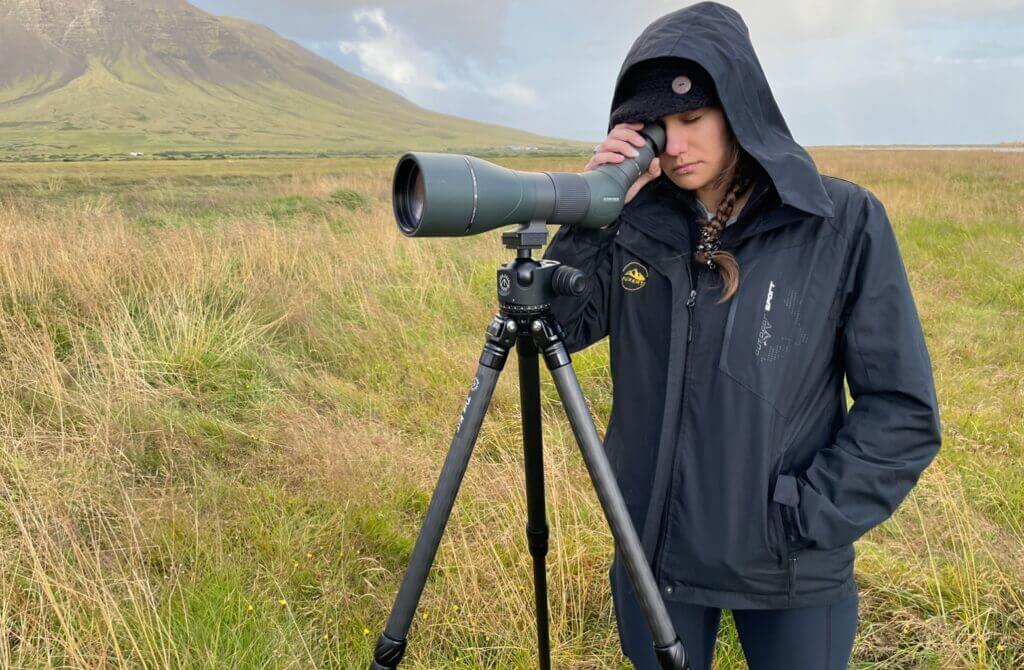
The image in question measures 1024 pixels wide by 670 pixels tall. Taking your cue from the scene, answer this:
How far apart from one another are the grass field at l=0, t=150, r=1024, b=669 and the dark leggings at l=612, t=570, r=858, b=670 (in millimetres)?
566

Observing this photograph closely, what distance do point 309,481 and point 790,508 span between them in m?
2.28

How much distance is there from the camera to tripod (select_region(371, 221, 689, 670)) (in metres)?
1.15

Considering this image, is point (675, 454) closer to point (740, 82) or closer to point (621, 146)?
point (621, 146)

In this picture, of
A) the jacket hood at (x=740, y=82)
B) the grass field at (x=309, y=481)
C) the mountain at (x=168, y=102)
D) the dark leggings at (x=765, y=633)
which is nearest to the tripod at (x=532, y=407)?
the dark leggings at (x=765, y=633)

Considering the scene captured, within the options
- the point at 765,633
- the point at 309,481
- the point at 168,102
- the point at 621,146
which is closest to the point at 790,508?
the point at 765,633

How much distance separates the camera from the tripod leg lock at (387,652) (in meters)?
1.26

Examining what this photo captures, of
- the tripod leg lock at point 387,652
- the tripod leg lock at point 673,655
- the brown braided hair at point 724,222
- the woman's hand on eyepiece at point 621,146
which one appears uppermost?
the woman's hand on eyepiece at point 621,146

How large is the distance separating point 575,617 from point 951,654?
1.19m

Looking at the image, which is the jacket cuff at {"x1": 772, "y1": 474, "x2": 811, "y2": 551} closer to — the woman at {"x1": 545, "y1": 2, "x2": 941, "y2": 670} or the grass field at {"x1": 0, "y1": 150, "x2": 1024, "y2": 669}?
the woman at {"x1": 545, "y1": 2, "x2": 941, "y2": 670}

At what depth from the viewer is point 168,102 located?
134m

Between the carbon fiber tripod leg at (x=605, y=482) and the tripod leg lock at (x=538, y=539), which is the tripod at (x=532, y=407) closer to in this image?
the carbon fiber tripod leg at (x=605, y=482)

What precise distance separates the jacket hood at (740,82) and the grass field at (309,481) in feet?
4.89

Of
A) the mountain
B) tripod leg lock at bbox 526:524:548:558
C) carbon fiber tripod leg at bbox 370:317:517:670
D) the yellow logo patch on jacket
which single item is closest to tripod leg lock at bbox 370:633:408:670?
carbon fiber tripod leg at bbox 370:317:517:670

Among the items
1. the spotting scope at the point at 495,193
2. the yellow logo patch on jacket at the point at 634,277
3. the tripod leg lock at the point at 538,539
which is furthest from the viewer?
the tripod leg lock at the point at 538,539
